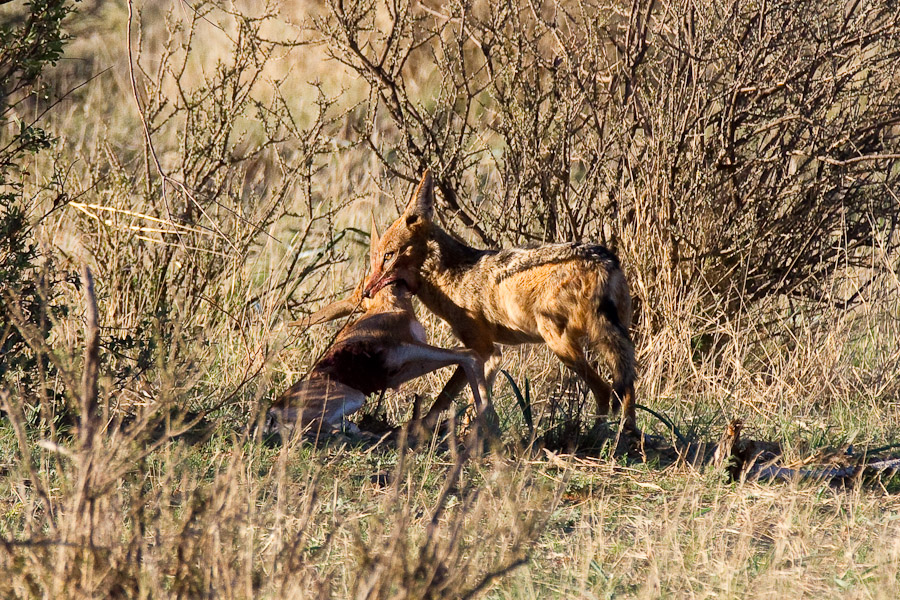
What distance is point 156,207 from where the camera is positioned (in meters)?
7.96

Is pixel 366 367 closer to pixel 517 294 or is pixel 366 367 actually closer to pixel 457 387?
pixel 457 387

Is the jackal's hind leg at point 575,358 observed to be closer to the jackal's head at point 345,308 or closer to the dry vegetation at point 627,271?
the dry vegetation at point 627,271

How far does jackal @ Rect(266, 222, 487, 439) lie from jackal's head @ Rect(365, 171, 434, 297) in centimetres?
38

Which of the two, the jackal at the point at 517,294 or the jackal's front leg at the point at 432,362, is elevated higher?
the jackal at the point at 517,294

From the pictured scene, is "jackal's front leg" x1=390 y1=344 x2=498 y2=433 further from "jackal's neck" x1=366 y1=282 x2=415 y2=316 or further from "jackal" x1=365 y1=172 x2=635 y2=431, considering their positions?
"jackal's neck" x1=366 y1=282 x2=415 y2=316

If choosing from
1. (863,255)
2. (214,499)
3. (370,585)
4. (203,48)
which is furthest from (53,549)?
(203,48)

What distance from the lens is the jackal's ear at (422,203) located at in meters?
6.38

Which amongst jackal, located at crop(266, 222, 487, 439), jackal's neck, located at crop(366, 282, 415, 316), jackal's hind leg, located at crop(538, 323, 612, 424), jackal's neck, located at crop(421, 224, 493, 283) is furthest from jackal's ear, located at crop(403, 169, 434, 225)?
jackal's hind leg, located at crop(538, 323, 612, 424)

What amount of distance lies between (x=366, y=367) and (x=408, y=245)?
1315mm

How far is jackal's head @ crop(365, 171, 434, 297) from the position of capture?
6219 millimetres

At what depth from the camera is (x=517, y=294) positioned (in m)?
5.69

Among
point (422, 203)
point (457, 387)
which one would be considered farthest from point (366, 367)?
A: point (422, 203)

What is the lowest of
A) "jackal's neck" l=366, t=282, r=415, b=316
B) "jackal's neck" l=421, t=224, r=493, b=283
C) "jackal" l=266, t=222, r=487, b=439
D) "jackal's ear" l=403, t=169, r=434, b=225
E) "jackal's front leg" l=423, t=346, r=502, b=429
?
"jackal's front leg" l=423, t=346, r=502, b=429

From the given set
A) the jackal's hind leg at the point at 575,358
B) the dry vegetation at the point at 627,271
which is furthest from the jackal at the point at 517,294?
the dry vegetation at the point at 627,271
